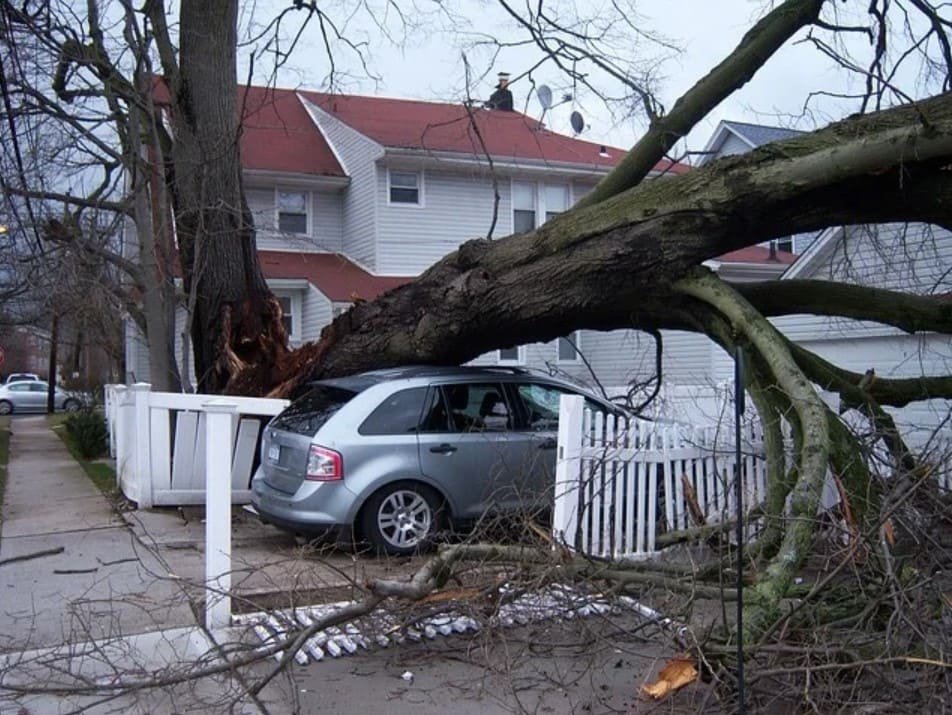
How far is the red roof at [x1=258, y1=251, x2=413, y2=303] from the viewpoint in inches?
816

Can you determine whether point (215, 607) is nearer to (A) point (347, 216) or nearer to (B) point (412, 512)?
(B) point (412, 512)

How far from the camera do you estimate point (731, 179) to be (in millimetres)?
7211

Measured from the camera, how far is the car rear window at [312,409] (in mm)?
8125

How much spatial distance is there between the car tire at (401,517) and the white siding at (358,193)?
47.7 feet

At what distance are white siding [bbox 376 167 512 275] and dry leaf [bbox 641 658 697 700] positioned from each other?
60.5ft

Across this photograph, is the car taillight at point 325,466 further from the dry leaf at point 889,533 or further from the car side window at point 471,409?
the dry leaf at point 889,533

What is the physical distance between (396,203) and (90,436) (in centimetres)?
846

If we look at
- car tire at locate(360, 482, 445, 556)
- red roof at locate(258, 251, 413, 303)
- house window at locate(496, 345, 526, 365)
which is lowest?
car tire at locate(360, 482, 445, 556)

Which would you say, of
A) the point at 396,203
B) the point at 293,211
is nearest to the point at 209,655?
the point at 396,203

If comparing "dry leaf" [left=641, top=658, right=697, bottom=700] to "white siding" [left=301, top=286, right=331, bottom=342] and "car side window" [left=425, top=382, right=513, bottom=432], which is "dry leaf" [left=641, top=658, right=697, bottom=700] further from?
"white siding" [left=301, top=286, right=331, bottom=342]

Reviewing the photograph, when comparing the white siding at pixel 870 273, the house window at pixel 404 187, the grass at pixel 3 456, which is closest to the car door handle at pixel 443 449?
the grass at pixel 3 456

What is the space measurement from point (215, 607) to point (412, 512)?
7.90 ft

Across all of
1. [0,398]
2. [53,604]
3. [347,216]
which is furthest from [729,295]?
[0,398]

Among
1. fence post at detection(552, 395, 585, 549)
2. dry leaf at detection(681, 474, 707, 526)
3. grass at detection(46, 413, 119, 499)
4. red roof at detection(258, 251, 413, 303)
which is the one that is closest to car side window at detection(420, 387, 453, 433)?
fence post at detection(552, 395, 585, 549)
